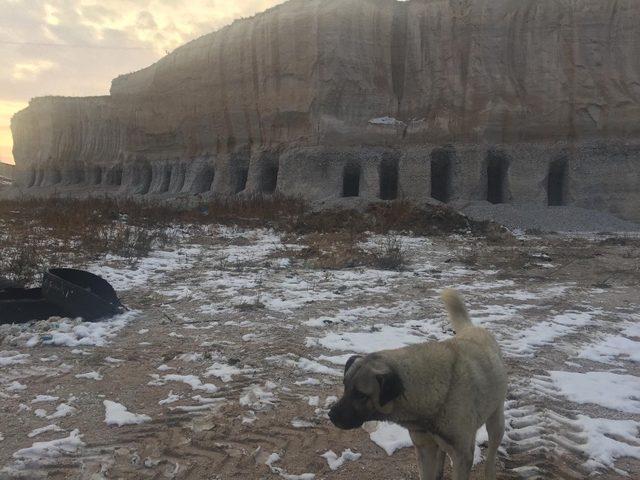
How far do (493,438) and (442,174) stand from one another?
75.0ft

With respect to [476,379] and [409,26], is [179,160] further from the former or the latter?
[476,379]

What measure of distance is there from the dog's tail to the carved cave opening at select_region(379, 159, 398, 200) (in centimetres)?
2093

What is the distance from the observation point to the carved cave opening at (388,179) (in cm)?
2384

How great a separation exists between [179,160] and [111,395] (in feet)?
A: 101

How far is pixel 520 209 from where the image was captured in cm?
1953

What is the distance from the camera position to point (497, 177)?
77.6 feet

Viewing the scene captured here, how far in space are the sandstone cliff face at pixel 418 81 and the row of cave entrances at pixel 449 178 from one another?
58 cm

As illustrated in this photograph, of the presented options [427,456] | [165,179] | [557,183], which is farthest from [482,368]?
[165,179]

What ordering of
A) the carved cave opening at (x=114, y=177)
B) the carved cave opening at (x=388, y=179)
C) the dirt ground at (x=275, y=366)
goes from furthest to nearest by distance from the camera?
the carved cave opening at (x=114, y=177) < the carved cave opening at (x=388, y=179) < the dirt ground at (x=275, y=366)

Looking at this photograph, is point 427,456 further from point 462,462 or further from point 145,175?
point 145,175

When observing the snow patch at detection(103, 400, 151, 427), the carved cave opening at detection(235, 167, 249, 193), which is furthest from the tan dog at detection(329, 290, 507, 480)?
the carved cave opening at detection(235, 167, 249, 193)

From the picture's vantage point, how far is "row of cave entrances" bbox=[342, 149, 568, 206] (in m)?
22.2

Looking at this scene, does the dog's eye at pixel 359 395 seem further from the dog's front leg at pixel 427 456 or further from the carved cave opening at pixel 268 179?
the carved cave opening at pixel 268 179

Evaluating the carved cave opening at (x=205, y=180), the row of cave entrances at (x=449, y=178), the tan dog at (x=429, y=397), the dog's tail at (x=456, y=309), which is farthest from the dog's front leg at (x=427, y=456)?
the carved cave opening at (x=205, y=180)
